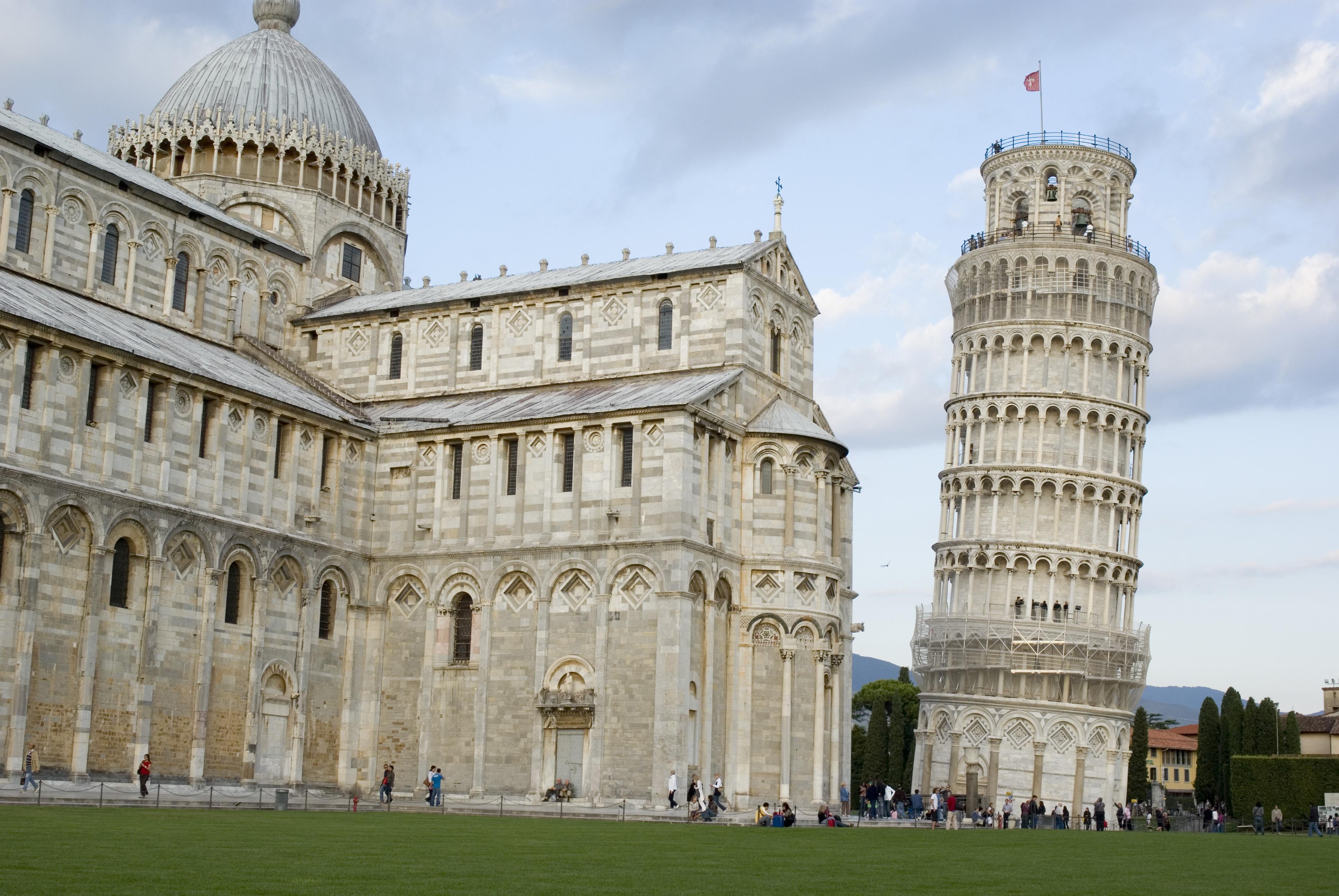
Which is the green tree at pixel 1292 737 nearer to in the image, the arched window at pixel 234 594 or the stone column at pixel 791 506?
the stone column at pixel 791 506

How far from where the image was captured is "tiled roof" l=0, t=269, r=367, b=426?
1688 inches

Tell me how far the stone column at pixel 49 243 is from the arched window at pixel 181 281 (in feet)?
15.3

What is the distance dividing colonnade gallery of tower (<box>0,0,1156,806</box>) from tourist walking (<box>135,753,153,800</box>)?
3.76 feet

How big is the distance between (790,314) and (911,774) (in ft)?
134

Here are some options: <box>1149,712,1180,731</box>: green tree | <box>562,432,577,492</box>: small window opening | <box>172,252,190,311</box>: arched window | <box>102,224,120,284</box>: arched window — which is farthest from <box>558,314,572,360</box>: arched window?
<box>1149,712,1180,731</box>: green tree

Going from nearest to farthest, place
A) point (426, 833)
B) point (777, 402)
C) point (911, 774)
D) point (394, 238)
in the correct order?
point (426, 833)
point (777, 402)
point (394, 238)
point (911, 774)

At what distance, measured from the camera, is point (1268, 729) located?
3113 inches

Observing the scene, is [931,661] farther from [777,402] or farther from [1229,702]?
[777,402]

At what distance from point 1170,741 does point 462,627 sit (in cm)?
→ 10362

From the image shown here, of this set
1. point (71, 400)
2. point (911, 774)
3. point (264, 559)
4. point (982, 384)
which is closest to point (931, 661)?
point (911, 774)

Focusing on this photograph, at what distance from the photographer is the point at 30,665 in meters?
40.4

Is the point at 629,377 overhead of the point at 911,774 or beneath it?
overhead

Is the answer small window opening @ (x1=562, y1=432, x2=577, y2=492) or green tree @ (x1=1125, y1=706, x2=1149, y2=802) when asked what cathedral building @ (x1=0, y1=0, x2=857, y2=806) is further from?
green tree @ (x1=1125, y1=706, x2=1149, y2=802)

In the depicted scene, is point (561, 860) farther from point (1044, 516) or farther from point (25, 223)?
point (1044, 516)
